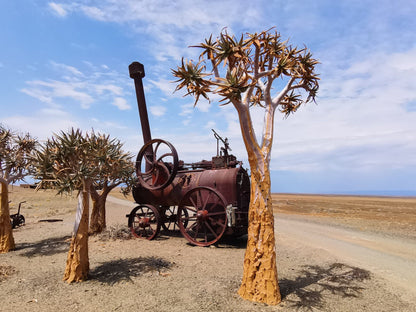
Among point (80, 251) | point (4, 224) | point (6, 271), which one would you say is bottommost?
point (6, 271)

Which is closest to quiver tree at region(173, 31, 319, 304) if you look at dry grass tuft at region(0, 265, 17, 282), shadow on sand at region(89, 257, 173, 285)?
shadow on sand at region(89, 257, 173, 285)

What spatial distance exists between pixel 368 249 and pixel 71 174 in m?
11.5

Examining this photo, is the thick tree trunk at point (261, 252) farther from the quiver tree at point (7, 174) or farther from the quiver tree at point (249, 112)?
the quiver tree at point (7, 174)

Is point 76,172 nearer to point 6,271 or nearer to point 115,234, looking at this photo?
point 6,271

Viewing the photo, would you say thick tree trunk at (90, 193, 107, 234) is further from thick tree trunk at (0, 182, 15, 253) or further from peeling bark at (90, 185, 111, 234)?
thick tree trunk at (0, 182, 15, 253)

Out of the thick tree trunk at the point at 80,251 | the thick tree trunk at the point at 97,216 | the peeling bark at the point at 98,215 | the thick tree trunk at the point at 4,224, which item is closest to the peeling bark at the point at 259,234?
the thick tree trunk at the point at 80,251

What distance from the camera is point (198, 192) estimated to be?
11422 millimetres

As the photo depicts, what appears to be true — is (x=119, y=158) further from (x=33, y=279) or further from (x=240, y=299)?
(x=240, y=299)

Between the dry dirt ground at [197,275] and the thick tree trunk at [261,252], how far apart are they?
246 millimetres

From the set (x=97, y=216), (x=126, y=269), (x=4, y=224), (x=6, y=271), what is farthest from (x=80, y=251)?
(x=97, y=216)

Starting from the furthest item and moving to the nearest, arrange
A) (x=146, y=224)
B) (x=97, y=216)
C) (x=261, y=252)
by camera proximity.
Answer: (x=97, y=216) < (x=146, y=224) < (x=261, y=252)

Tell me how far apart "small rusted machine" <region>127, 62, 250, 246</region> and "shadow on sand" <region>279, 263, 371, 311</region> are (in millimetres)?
3207

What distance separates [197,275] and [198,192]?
4.18 meters

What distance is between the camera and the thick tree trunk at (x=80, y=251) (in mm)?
7207
